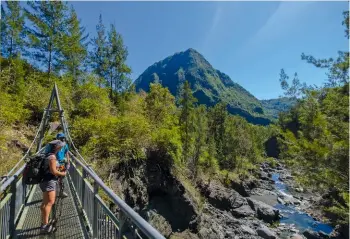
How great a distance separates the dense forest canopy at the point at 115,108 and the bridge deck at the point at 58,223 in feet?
9.93

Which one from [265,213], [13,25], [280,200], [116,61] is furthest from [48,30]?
[280,200]

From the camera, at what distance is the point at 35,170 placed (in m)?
5.25

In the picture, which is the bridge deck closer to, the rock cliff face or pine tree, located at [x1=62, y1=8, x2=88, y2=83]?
the rock cliff face

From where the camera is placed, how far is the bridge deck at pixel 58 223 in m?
5.15

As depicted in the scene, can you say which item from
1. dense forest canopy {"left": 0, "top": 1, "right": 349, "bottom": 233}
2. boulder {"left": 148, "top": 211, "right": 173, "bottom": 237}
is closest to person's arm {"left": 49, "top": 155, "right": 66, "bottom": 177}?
dense forest canopy {"left": 0, "top": 1, "right": 349, "bottom": 233}

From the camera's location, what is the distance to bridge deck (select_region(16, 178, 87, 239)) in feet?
16.9

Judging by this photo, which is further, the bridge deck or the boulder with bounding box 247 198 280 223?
the boulder with bounding box 247 198 280 223

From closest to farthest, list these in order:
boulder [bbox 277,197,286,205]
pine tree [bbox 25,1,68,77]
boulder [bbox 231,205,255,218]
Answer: pine tree [bbox 25,1,68,77] → boulder [bbox 231,205,255,218] → boulder [bbox 277,197,286,205]

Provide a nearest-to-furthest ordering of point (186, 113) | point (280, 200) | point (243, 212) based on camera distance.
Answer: point (243, 212)
point (186, 113)
point (280, 200)

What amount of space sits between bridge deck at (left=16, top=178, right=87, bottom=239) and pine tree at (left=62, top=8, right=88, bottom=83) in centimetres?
1922

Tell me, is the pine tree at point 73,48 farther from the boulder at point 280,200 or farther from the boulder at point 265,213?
the boulder at point 280,200

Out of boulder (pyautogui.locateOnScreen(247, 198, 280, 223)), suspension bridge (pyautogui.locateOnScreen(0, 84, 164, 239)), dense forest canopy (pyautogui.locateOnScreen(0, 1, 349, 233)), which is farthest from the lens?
boulder (pyautogui.locateOnScreen(247, 198, 280, 223))

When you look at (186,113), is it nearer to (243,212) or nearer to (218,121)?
(243,212)

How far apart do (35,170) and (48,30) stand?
20197mm
